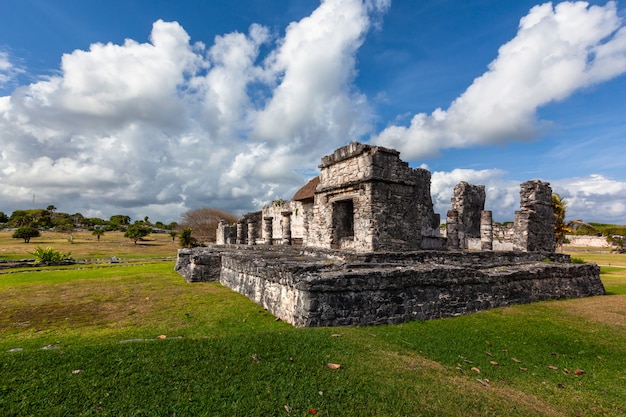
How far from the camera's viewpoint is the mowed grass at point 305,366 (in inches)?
113

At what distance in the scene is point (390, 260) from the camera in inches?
325

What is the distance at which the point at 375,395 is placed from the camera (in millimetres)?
3141

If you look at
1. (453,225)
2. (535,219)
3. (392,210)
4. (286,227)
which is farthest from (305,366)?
(286,227)

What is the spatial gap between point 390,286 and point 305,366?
8.36 feet

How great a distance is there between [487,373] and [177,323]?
188 inches

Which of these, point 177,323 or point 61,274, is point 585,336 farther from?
point 61,274

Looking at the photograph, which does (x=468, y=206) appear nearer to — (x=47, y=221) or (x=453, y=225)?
(x=453, y=225)

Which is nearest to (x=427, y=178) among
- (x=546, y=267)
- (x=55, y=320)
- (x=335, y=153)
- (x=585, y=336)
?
(x=335, y=153)

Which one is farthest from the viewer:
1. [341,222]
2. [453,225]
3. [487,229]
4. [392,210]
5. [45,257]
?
[45,257]

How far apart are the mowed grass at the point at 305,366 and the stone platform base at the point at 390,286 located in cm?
31

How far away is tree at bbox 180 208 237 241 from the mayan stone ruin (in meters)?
32.1

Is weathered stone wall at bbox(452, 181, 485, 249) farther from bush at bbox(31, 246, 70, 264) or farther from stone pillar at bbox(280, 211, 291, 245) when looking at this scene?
bush at bbox(31, 246, 70, 264)

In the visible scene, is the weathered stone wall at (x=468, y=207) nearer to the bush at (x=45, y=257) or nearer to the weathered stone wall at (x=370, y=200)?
the weathered stone wall at (x=370, y=200)

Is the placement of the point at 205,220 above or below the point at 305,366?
above
